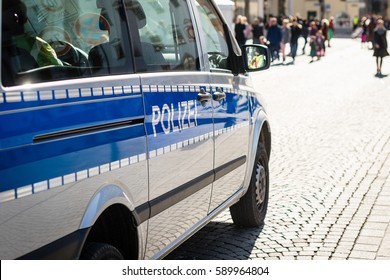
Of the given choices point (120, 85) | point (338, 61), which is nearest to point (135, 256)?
point (120, 85)

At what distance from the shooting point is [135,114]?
3.81 metres

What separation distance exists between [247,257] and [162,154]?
5.60ft

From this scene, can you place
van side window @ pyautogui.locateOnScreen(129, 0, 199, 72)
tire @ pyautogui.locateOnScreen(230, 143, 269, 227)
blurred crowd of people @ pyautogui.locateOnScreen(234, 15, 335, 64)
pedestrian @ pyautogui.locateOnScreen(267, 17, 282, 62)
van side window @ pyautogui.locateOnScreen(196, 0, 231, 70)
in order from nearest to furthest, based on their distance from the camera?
van side window @ pyautogui.locateOnScreen(129, 0, 199, 72) → van side window @ pyautogui.locateOnScreen(196, 0, 231, 70) → tire @ pyautogui.locateOnScreen(230, 143, 269, 227) → blurred crowd of people @ pyautogui.locateOnScreen(234, 15, 335, 64) → pedestrian @ pyautogui.locateOnScreen(267, 17, 282, 62)

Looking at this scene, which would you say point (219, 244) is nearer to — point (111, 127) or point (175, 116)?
point (175, 116)

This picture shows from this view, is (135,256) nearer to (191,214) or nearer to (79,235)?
(79,235)

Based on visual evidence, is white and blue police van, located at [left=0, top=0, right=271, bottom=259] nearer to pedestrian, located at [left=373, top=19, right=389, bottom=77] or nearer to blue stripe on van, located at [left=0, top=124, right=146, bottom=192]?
blue stripe on van, located at [left=0, top=124, right=146, bottom=192]

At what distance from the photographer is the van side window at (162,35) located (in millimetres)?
4062

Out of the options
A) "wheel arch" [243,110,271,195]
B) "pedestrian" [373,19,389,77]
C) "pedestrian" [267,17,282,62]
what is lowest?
"pedestrian" [267,17,282,62]

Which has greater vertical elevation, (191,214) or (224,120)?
(224,120)

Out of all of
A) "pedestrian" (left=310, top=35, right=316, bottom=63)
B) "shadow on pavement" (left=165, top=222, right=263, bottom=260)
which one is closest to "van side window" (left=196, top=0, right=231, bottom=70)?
"shadow on pavement" (left=165, top=222, right=263, bottom=260)

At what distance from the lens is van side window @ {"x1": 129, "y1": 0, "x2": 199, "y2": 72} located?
13.3 feet

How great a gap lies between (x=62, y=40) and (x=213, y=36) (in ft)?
6.97

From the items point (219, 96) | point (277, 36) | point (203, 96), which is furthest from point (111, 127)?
point (277, 36)

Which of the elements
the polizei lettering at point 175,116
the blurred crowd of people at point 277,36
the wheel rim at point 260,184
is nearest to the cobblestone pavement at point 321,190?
the wheel rim at point 260,184
